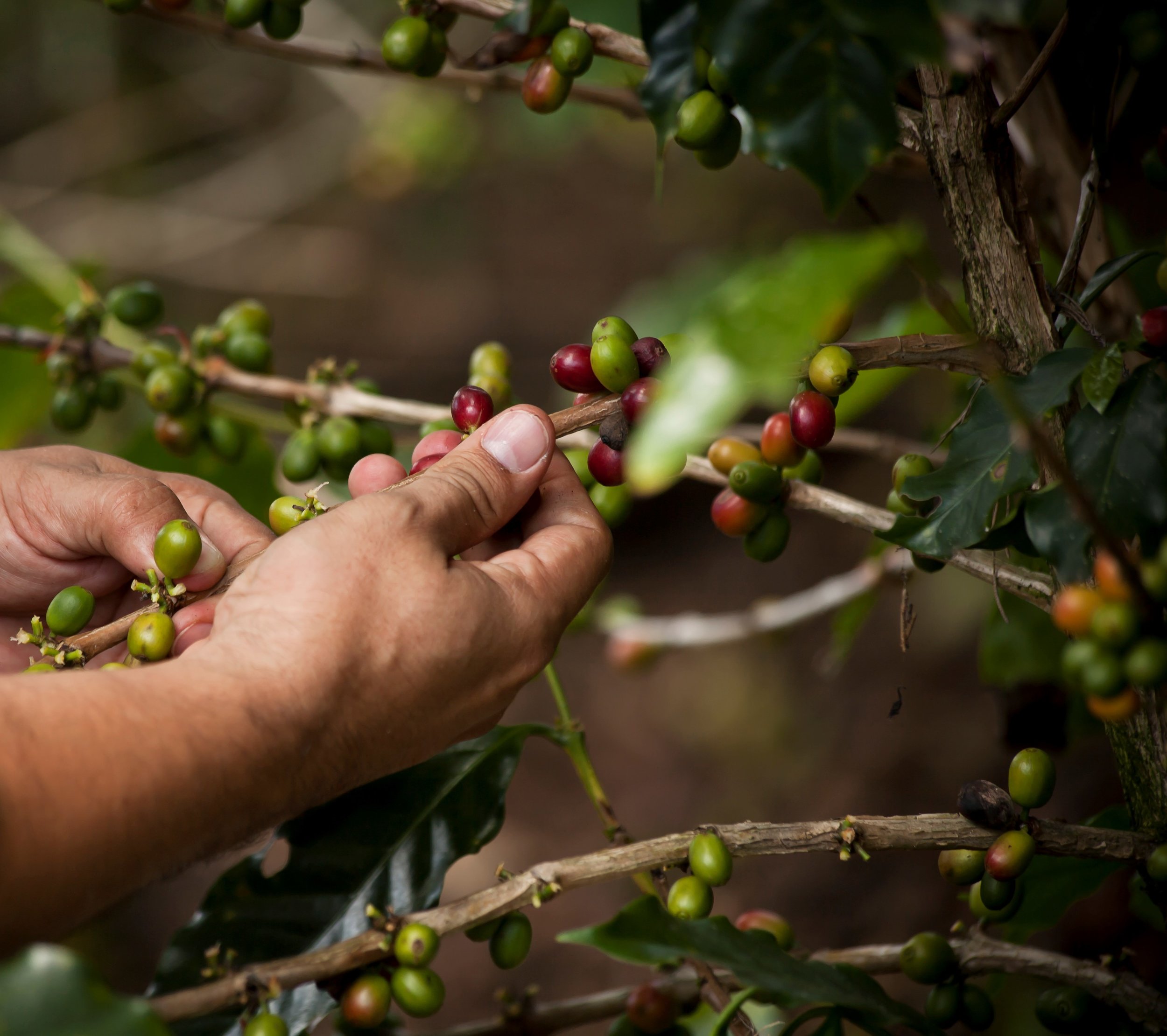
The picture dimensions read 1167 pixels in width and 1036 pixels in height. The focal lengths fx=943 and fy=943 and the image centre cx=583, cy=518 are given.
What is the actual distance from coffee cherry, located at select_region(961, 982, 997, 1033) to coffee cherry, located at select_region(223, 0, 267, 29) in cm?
144

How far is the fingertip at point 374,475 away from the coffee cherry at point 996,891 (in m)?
0.78

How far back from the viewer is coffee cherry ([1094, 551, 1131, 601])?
68 cm

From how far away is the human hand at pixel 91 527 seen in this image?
3.71 feet

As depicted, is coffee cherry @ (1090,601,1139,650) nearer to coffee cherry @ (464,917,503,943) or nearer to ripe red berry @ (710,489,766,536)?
ripe red berry @ (710,489,766,536)

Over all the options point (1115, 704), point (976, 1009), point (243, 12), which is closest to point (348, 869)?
point (976, 1009)

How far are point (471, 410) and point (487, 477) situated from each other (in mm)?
122

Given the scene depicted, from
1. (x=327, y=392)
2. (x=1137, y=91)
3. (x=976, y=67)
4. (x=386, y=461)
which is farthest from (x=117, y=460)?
(x=1137, y=91)

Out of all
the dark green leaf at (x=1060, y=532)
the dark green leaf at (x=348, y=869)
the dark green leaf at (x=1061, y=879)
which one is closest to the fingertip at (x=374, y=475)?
the dark green leaf at (x=348, y=869)

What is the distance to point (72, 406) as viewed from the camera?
5.07 feet

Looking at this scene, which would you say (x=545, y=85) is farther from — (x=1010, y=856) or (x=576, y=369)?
(x=1010, y=856)

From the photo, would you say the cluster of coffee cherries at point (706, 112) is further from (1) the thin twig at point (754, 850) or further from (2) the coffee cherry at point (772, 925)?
(2) the coffee cherry at point (772, 925)

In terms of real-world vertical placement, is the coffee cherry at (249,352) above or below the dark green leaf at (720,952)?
below

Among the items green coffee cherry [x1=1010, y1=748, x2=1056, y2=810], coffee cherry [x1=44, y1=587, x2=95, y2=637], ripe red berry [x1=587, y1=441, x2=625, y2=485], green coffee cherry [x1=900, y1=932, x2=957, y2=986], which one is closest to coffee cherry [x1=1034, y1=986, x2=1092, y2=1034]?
green coffee cherry [x1=900, y1=932, x2=957, y2=986]

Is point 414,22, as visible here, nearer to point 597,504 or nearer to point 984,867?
point 597,504
